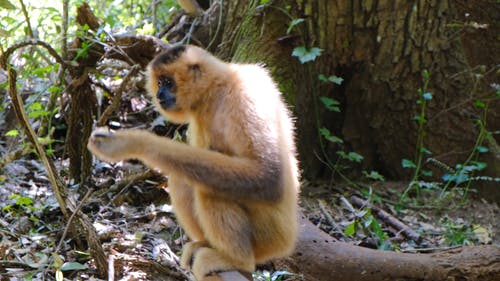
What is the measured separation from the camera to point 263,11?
20.4 feet

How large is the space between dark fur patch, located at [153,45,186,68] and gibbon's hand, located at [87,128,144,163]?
790 mm

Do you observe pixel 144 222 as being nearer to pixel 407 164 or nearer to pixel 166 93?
pixel 166 93

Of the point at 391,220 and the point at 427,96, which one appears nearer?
the point at 391,220

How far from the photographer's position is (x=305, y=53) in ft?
19.7

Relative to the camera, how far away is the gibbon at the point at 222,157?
3.50m

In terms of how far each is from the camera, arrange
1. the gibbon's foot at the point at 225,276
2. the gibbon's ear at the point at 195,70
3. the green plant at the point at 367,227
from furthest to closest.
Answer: the green plant at the point at 367,227 → the gibbon's ear at the point at 195,70 → the gibbon's foot at the point at 225,276

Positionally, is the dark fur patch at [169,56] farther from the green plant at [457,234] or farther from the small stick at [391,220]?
the green plant at [457,234]

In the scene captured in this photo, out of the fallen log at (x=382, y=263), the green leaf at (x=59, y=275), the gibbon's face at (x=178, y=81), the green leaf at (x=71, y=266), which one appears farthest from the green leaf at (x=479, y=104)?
the green leaf at (x=59, y=275)

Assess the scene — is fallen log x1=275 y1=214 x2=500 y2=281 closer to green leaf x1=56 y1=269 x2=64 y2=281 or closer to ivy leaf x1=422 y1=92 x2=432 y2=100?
green leaf x1=56 y1=269 x2=64 y2=281

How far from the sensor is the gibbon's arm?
347 centimetres

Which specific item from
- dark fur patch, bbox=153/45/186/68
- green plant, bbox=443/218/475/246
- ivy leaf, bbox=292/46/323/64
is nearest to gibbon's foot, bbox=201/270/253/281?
dark fur patch, bbox=153/45/186/68

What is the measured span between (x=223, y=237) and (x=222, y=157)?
0.47 meters

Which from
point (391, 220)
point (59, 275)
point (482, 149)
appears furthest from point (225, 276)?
point (482, 149)

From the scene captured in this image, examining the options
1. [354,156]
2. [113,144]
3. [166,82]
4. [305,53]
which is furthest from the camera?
[354,156]
